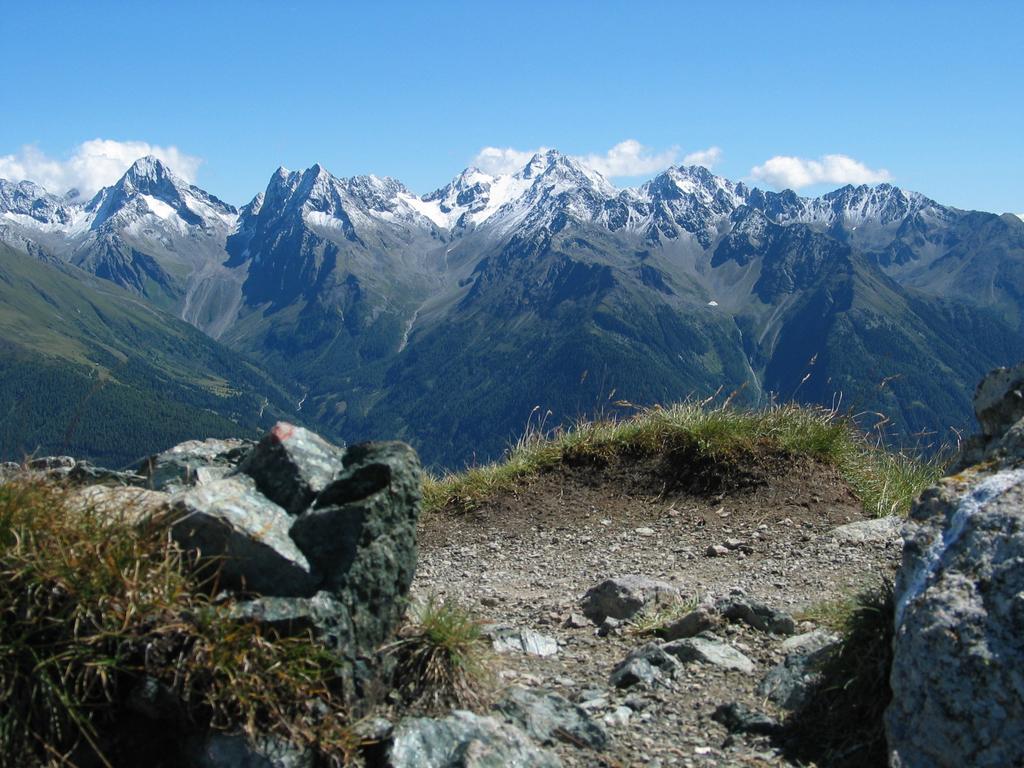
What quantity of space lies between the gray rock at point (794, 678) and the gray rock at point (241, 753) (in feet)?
11.6

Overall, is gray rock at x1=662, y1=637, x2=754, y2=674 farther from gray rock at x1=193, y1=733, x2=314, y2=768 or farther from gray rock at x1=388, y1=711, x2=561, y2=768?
gray rock at x1=193, y1=733, x2=314, y2=768

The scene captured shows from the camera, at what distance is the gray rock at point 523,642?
25.4 feet

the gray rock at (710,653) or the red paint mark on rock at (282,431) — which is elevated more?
the red paint mark on rock at (282,431)

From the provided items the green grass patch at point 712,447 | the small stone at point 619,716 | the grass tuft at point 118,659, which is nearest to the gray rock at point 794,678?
the small stone at point 619,716

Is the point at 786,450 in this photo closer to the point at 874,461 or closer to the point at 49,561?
the point at 874,461

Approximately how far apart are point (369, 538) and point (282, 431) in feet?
4.37

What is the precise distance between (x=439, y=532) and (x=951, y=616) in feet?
27.5

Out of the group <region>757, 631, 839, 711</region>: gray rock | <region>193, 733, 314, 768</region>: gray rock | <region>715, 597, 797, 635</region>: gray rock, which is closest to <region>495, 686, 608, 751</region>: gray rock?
<region>757, 631, 839, 711</region>: gray rock

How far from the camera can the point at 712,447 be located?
1280 cm

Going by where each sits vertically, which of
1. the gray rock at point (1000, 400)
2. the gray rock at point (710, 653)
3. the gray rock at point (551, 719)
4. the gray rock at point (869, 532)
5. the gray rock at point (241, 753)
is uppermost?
the gray rock at point (1000, 400)

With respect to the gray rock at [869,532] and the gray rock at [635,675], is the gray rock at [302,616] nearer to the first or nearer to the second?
the gray rock at [635,675]

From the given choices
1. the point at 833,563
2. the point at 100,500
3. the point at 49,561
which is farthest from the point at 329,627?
the point at 833,563

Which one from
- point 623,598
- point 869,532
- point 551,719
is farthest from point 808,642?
point 869,532

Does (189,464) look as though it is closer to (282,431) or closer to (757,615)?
(282,431)
